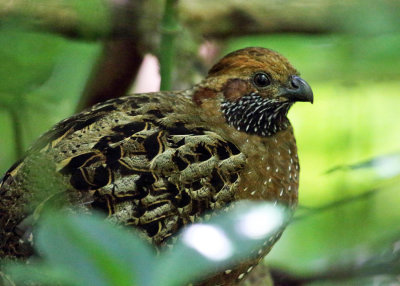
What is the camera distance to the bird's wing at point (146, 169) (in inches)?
115

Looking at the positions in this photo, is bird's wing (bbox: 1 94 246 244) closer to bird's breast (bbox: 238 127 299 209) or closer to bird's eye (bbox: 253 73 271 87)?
bird's breast (bbox: 238 127 299 209)

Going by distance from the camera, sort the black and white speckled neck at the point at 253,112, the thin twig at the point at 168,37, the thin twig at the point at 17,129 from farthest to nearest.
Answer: the black and white speckled neck at the point at 253,112, the thin twig at the point at 168,37, the thin twig at the point at 17,129

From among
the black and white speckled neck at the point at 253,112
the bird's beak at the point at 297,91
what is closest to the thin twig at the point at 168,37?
the black and white speckled neck at the point at 253,112

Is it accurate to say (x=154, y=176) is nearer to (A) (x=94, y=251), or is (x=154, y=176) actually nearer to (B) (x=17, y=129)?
(B) (x=17, y=129)

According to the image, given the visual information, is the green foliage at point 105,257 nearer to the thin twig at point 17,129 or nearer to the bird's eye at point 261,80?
the thin twig at point 17,129

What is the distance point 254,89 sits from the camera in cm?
387

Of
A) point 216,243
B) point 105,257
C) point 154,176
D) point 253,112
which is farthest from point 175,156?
point 105,257

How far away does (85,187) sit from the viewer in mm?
2883

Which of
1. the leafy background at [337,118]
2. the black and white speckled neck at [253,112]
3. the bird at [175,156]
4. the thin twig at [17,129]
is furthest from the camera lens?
the black and white speckled neck at [253,112]

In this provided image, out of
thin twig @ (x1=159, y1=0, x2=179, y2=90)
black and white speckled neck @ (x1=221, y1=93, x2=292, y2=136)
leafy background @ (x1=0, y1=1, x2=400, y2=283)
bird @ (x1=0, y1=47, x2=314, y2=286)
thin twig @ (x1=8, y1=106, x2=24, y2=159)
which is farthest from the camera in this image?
black and white speckled neck @ (x1=221, y1=93, x2=292, y2=136)


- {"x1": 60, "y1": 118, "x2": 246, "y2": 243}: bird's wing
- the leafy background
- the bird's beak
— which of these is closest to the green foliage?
the leafy background

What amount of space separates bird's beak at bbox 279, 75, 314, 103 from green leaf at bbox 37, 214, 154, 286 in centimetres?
280

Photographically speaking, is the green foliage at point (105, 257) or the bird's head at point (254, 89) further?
the bird's head at point (254, 89)

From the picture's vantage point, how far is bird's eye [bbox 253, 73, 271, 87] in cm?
383
